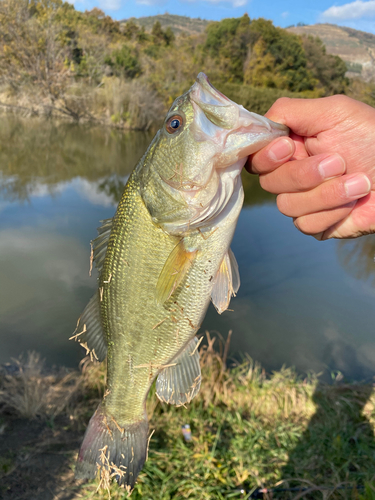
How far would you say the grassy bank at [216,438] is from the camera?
2.78 meters

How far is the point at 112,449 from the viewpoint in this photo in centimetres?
170

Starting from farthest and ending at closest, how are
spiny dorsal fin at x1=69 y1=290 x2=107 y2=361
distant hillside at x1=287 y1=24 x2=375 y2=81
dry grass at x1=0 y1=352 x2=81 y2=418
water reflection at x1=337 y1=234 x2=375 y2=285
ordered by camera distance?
distant hillside at x1=287 y1=24 x2=375 y2=81 < water reflection at x1=337 y1=234 x2=375 y2=285 < dry grass at x1=0 y1=352 x2=81 y2=418 < spiny dorsal fin at x1=69 y1=290 x2=107 y2=361

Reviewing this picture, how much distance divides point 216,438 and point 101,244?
2.36 metres

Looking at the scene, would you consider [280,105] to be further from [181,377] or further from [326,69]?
[326,69]

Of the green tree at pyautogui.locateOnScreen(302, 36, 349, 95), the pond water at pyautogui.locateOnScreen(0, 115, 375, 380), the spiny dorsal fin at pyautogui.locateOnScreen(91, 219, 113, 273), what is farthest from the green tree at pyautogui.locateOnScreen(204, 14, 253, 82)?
the spiny dorsal fin at pyautogui.locateOnScreen(91, 219, 113, 273)

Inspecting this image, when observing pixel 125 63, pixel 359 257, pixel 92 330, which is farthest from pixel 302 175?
A: pixel 125 63

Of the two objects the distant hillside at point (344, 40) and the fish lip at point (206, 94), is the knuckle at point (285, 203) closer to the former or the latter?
the fish lip at point (206, 94)

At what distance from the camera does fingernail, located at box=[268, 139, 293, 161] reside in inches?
58.9

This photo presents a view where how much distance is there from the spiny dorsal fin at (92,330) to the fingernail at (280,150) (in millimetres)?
1169

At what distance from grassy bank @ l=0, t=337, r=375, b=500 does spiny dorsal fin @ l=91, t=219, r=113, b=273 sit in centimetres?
210

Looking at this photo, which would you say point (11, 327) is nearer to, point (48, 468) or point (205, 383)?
point (48, 468)

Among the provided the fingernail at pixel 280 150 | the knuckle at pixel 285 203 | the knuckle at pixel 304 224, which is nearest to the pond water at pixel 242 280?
the knuckle at pixel 304 224

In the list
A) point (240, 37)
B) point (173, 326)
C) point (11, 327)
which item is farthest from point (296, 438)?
point (240, 37)

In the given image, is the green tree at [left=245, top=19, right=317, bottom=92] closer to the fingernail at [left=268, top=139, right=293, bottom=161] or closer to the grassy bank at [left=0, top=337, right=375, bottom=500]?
the grassy bank at [left=0, top=337, right=375, bottom=500]
